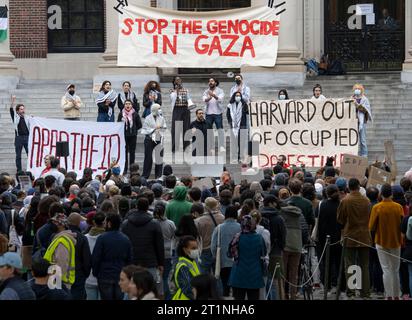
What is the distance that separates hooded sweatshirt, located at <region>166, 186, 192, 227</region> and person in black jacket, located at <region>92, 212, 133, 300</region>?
7.72 ft

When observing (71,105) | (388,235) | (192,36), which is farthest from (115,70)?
(388,235)

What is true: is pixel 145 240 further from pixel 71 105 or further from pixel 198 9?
pixel 198 9

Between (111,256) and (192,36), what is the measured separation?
54.0 ft

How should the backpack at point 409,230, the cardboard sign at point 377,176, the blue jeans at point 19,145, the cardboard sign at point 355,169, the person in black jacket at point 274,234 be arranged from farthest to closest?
the blue jeans at point 19,145
the cardboard sign at point 355,169
the cardboard sign at point 377,176
the backpack at point 409,230
the person in black jacket at point 274,234

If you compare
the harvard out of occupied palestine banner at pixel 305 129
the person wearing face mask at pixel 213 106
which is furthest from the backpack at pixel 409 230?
the person wearing face mask at pixel 213 106

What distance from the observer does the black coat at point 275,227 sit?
16.3 meters

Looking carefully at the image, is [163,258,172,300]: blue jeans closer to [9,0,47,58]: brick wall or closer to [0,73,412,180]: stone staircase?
[0,73,412,180]: stone staircase

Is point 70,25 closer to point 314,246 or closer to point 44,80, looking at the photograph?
point 44,80

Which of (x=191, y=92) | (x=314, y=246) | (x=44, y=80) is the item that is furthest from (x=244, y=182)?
(x=44, y=80)

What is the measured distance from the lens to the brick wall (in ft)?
125

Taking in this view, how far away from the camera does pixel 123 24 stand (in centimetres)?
3073

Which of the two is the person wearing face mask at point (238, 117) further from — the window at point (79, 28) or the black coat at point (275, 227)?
the black coat at point (275, 227)

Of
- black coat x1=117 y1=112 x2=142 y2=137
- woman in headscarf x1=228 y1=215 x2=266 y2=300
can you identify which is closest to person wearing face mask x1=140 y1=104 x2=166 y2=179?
black coat x1=117 y1=112 x2=142 y2=137

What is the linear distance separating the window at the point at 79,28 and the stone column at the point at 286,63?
6.15 meters
